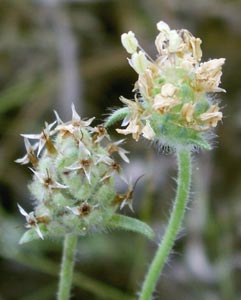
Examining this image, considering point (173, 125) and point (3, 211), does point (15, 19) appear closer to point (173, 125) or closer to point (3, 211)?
point (3, 211)

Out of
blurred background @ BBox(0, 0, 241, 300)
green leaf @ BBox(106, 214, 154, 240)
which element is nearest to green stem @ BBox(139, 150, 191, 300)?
green leaf @ BBox(106, 214, 154, 240)

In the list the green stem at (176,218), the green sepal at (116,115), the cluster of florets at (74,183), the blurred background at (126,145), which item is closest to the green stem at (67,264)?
the cluster of florets at (74,183)

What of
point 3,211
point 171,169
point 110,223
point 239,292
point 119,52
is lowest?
point 110,223

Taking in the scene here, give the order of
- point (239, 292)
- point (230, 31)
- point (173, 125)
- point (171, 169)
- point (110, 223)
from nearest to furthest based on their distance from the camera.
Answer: point (173, 125) < point (110, 223) < point (239, 292) < point (171, 169) < point (230, 31)

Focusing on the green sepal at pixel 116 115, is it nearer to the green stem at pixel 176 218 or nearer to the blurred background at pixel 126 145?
the green stem at pixel 176 218

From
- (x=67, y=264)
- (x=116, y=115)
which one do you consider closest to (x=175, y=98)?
(x=116, y=115)

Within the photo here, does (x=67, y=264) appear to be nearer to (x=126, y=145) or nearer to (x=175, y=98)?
(x=175, y=98)

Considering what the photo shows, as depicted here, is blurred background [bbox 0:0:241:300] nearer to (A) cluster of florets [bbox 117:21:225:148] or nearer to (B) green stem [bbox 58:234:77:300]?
(B) green stem [bbox 58:234:77:300]

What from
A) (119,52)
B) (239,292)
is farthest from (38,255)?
(119,52)
